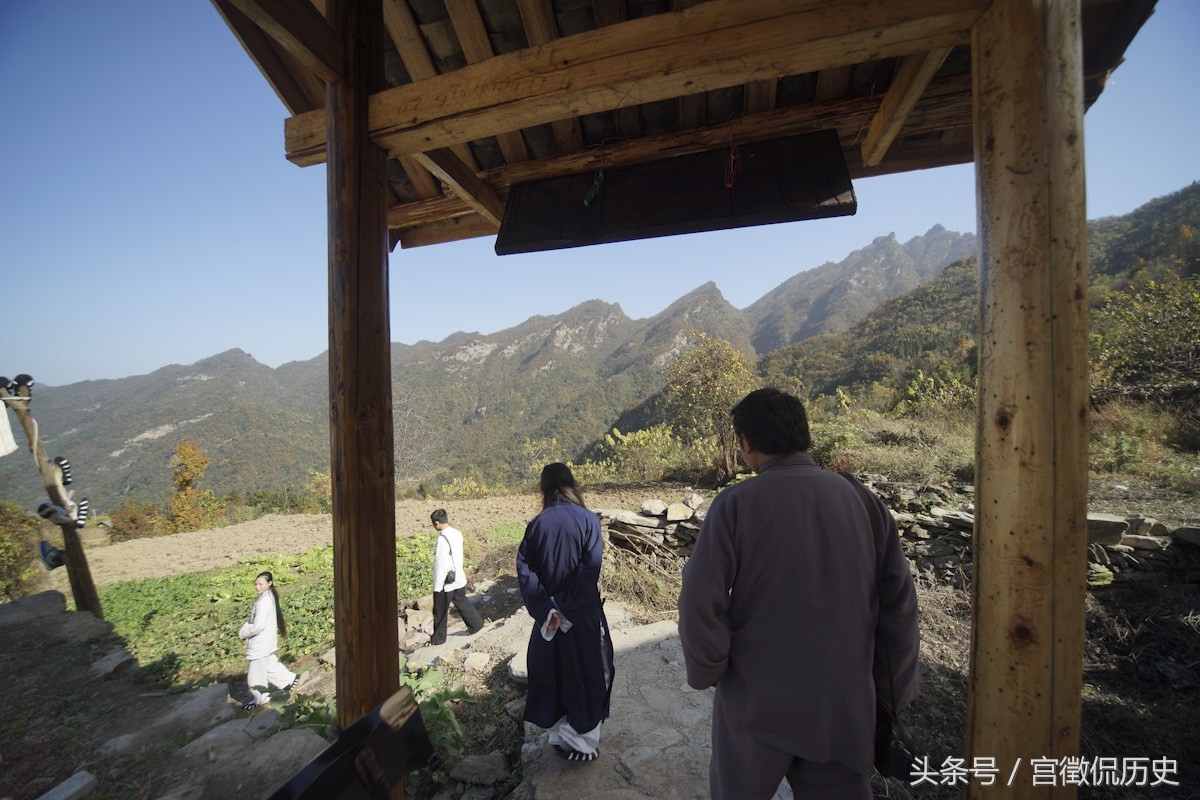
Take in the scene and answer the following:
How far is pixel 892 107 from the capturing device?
198 cm

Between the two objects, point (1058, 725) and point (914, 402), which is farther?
point (914, 402)

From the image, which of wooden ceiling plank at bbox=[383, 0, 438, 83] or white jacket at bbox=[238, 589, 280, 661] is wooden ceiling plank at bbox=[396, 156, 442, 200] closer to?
wooden ceiling plank at bbox=[383, 0, 438, 83]

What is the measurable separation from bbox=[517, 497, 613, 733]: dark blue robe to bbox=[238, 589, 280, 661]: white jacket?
340 centimetres

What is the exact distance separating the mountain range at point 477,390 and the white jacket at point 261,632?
1648 cm

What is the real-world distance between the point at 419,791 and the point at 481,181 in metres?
3.57

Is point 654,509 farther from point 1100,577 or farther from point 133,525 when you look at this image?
point 133,525

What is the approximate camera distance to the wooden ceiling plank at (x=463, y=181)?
2.29m

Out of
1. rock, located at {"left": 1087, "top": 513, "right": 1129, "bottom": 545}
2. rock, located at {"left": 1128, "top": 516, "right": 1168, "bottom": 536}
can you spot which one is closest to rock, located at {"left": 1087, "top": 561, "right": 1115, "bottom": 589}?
rock, located at {"left": 1087, "top": 513, "right": 1129, "bottom": 545}

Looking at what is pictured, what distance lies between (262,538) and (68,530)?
5.66 meters

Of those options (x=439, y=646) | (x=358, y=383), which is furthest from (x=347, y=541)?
(x=439, y=646)

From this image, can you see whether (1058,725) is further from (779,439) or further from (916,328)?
(916,328)

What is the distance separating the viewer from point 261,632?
4.40 meters

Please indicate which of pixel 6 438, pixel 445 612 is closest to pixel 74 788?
pixel 445 612

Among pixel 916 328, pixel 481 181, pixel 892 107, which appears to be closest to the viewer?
pixel 892 107
